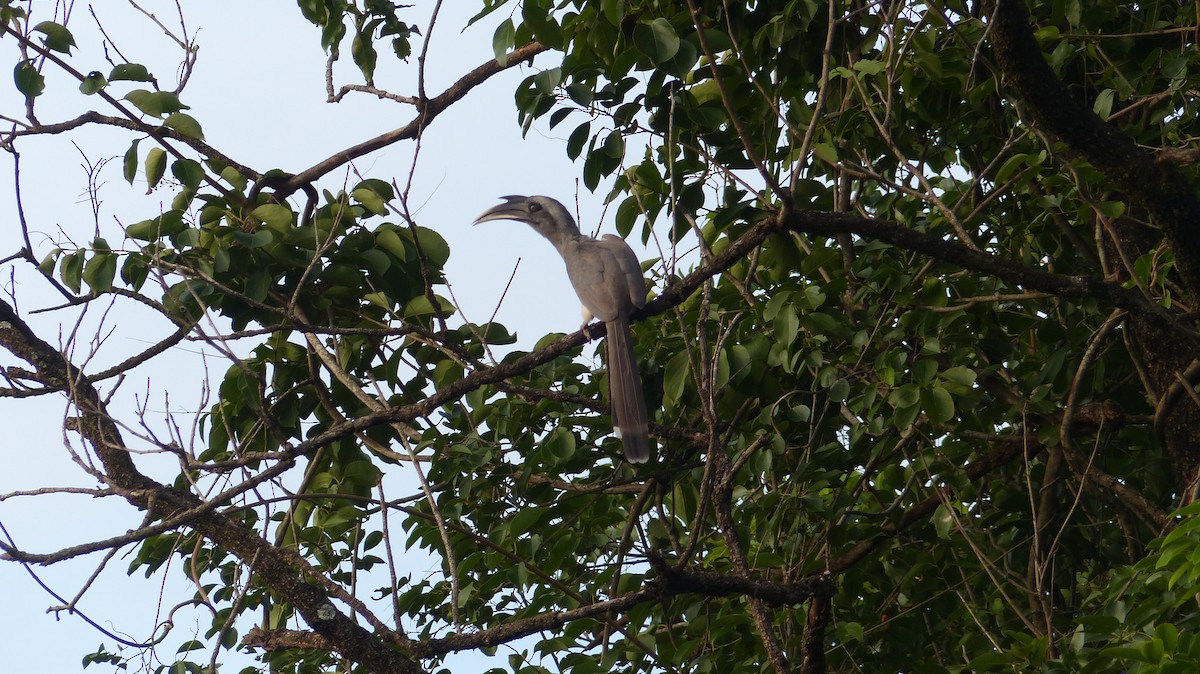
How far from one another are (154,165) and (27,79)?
0.53m

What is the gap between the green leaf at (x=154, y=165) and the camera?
4.41 m

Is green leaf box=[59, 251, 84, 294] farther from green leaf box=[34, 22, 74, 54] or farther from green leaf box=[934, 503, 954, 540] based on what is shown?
green leaf box=[934, 503, 954, 540]

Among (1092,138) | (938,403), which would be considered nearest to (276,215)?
(938,403)

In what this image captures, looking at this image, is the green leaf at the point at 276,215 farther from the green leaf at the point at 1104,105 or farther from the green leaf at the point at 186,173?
the green leaf at the point at 1104,105

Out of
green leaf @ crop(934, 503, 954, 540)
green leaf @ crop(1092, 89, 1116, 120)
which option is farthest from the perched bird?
green leaf @ crop(1092, 89, 1116, 120)

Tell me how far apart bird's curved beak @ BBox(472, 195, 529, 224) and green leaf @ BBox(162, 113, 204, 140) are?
1.84 meters

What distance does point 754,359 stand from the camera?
14.3 ft

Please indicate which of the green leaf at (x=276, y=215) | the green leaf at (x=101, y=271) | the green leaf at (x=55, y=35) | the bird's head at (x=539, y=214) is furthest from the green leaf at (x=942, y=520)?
the green leaf at (x=55, y=35)

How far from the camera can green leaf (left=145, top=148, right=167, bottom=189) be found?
4406 millimetres

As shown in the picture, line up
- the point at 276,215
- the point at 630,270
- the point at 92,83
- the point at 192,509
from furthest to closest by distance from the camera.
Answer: the point at 630,270 < the point at 276,215 < the point at 92,83 < the point at 192,509

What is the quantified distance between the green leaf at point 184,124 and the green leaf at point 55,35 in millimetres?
428

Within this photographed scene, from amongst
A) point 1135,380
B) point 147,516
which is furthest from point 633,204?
point 1135,380

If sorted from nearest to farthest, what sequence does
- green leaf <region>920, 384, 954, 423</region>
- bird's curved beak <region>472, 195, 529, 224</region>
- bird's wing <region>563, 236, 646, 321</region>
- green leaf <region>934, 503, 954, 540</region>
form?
green leaf <region>920, 384, 954, 423</region> < green leaf <region>934, 503, 954, 540</region> < bird's wing <region>563, 236, 646, 321</region> < bird's curved beak <region>472, 195, 529, 224</region>

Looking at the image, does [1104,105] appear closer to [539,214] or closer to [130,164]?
[539,214]
